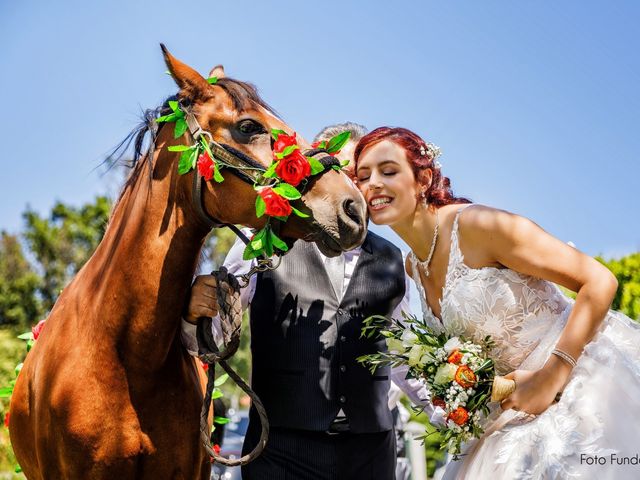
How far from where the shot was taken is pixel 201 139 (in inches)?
116

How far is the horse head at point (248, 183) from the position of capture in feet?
9.25

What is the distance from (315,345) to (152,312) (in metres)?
0.90

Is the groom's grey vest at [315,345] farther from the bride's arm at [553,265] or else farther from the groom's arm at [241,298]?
the bride's arm at [553,265]

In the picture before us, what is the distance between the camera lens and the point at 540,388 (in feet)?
8.96

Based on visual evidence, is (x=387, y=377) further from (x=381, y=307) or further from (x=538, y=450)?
(x=538, y=450)

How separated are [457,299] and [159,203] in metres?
1.40

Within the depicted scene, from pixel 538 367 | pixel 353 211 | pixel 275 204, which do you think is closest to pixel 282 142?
pixel 275 204

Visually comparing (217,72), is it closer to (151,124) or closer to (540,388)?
(151,124)

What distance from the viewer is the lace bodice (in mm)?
3021

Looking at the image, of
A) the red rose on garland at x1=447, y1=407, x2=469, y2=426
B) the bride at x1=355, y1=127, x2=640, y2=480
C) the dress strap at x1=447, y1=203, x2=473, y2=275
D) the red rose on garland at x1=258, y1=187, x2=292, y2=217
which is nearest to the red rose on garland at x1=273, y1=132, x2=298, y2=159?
the red rose on garland at x1=258, y1=187, x2=292, y2=217

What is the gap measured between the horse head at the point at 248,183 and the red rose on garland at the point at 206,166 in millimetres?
61

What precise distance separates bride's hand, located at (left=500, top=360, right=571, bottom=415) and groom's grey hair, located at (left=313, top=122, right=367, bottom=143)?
181cm

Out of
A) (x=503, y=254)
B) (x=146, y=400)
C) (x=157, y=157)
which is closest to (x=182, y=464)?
(x=146, y=400)

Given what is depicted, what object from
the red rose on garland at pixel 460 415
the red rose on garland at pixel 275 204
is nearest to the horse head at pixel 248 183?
the red rose on garland at pixel 275 204
